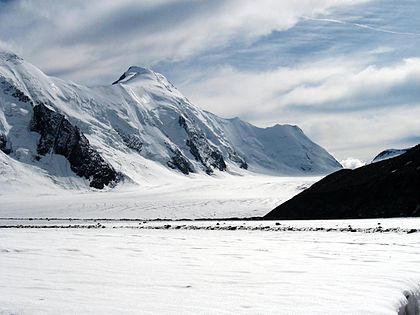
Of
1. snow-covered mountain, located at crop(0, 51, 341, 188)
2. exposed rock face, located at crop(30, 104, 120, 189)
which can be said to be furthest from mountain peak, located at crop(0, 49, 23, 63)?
exposed rock face, located at crop(30, 104, 120, 189)

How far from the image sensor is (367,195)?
150 ft

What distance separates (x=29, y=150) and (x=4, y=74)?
35176 millimetres

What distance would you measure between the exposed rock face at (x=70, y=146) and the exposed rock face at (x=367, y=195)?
105 meters

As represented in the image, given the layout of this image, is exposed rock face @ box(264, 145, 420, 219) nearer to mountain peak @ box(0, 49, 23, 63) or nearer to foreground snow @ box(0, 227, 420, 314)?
foreground snow @ box(0, 227, 420, 314)

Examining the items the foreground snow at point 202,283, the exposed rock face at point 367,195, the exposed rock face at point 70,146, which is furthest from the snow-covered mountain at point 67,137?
the foreground snow at point 202,283

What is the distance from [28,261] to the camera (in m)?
11.8

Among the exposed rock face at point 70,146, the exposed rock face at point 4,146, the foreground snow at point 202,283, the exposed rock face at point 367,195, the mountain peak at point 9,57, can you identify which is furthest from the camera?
the mountain peak at point 9,57

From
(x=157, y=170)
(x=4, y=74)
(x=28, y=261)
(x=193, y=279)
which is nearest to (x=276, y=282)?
(x=193, y=279)

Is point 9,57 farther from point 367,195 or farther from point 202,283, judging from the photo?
point 202,283

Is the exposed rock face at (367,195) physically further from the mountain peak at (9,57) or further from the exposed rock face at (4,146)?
Result: the mountain peak at (9,57)

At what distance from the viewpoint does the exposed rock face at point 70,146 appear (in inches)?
5999

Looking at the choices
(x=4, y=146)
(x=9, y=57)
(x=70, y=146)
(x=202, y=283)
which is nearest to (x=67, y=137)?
(x=70, y=146)

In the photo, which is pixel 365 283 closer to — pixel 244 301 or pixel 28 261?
pixel 244 301

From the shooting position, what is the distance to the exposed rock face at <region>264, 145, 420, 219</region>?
139ft
